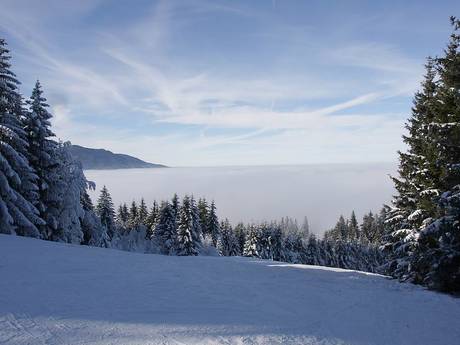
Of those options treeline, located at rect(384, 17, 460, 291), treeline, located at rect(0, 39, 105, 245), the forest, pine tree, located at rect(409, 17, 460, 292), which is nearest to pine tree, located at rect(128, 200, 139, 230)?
the forest

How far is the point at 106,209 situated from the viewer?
5953 cm

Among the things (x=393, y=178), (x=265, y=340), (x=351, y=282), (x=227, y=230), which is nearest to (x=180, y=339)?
(x=265, y=340)

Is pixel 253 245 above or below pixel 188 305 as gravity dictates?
below

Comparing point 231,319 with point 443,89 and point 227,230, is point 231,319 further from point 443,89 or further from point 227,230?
point 227,230

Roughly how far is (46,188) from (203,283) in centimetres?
1700

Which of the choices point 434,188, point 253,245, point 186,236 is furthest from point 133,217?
point 434,188

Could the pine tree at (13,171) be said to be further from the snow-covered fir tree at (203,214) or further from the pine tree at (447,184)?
the snow-covered fir tree at (203,214)

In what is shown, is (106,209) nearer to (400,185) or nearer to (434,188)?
(400,185)

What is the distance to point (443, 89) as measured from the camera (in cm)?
1473

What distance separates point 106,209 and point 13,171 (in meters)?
40.4

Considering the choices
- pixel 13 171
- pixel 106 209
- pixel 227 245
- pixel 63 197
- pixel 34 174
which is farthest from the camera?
pixel 227 245

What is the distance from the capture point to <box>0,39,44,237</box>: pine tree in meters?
20.5

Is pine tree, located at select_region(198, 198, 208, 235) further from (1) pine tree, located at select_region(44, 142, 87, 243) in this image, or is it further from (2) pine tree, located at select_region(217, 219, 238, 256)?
(1) pine tree, located at select_region(44, 142, 87, 243)

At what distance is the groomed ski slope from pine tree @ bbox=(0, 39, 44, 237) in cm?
658
